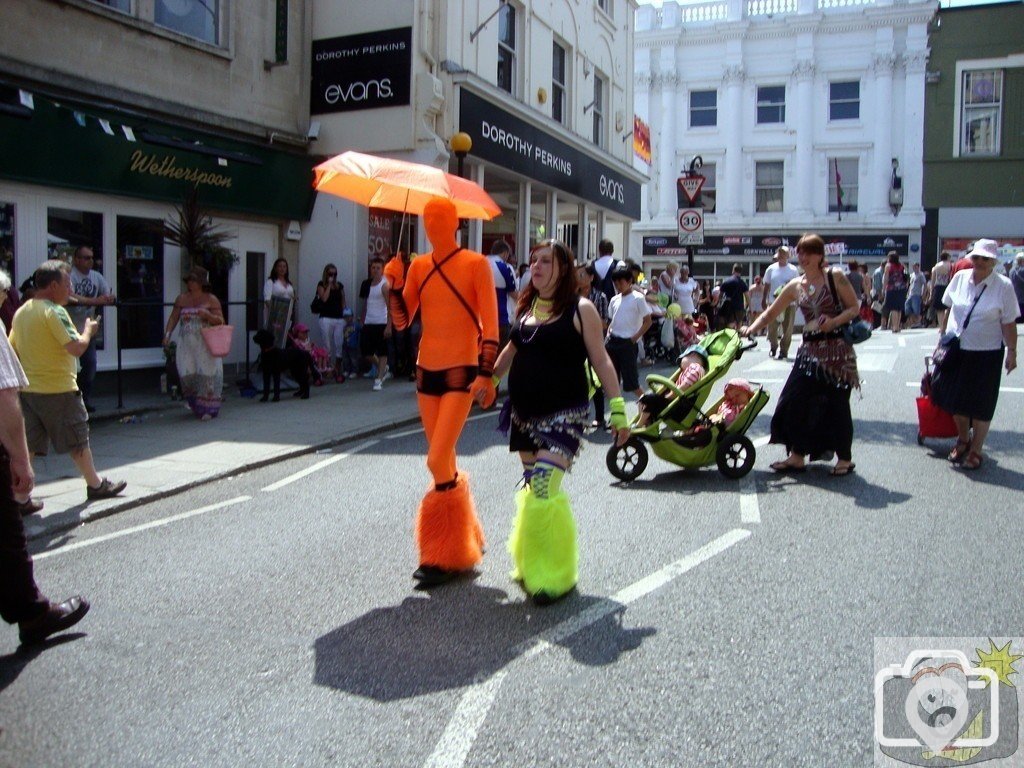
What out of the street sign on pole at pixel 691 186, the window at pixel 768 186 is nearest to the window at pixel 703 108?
the window at pixel 768 186

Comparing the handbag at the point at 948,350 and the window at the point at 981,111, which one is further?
the window at the point at 981,111

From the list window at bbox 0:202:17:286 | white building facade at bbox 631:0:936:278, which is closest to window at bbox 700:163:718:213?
white building facade at bbox 631:0:936:278

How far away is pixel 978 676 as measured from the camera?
3949mm

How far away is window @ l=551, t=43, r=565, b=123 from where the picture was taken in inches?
824

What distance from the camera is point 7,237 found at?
11.3m

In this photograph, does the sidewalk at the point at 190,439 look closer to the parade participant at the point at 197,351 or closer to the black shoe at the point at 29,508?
the black shoe at the point at 29,508

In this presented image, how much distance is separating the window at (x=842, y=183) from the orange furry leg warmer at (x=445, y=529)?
114 feet

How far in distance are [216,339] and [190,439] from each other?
1722 millimetres

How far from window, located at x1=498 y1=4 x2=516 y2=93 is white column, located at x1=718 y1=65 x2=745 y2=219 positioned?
20616 millimetres

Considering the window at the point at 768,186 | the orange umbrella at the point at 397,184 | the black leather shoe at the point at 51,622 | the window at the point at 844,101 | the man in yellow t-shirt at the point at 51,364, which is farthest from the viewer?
the window at the point at 768,186

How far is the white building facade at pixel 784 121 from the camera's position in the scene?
117ft

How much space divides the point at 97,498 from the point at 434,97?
9766 millimetres

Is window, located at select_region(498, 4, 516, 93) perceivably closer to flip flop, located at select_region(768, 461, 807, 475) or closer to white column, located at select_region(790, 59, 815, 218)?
flip flop, located at select_region(768, 461, 807, 475)

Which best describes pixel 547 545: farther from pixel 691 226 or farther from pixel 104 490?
pixel 691 226
